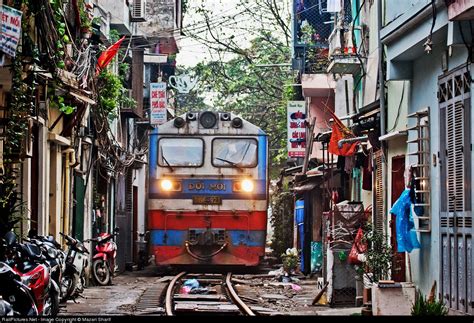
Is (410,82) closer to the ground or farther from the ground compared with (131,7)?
closer to the ground

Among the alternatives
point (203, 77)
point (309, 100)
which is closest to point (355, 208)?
point (309, 100)

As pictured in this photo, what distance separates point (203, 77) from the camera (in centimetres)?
3753

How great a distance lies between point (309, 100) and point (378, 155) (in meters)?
9.94

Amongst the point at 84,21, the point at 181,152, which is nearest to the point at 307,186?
the point at 181,152

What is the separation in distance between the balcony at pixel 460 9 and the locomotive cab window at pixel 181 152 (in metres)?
12.6

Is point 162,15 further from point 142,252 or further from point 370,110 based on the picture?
point 370,110

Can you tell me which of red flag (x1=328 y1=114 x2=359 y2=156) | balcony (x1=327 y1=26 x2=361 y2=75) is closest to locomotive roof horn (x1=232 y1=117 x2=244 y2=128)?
balcony (x1=327 y1=26 x2=361 y2=75)

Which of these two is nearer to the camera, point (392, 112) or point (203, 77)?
point (392, 112)

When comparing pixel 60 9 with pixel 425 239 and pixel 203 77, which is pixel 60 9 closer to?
pixel 425 239

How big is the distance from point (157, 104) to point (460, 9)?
22005 mm

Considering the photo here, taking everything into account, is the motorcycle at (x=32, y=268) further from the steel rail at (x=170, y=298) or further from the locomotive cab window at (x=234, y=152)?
the locomotive cab window at (x=234, y=152)

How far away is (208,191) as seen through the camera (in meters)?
22.9

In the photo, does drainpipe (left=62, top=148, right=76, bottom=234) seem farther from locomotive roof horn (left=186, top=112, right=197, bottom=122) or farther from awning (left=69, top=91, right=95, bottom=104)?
locomotive roof horn (left=186, top=112, right=197, bottom=122)

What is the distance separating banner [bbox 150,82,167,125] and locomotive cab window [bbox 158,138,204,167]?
27.6ft
